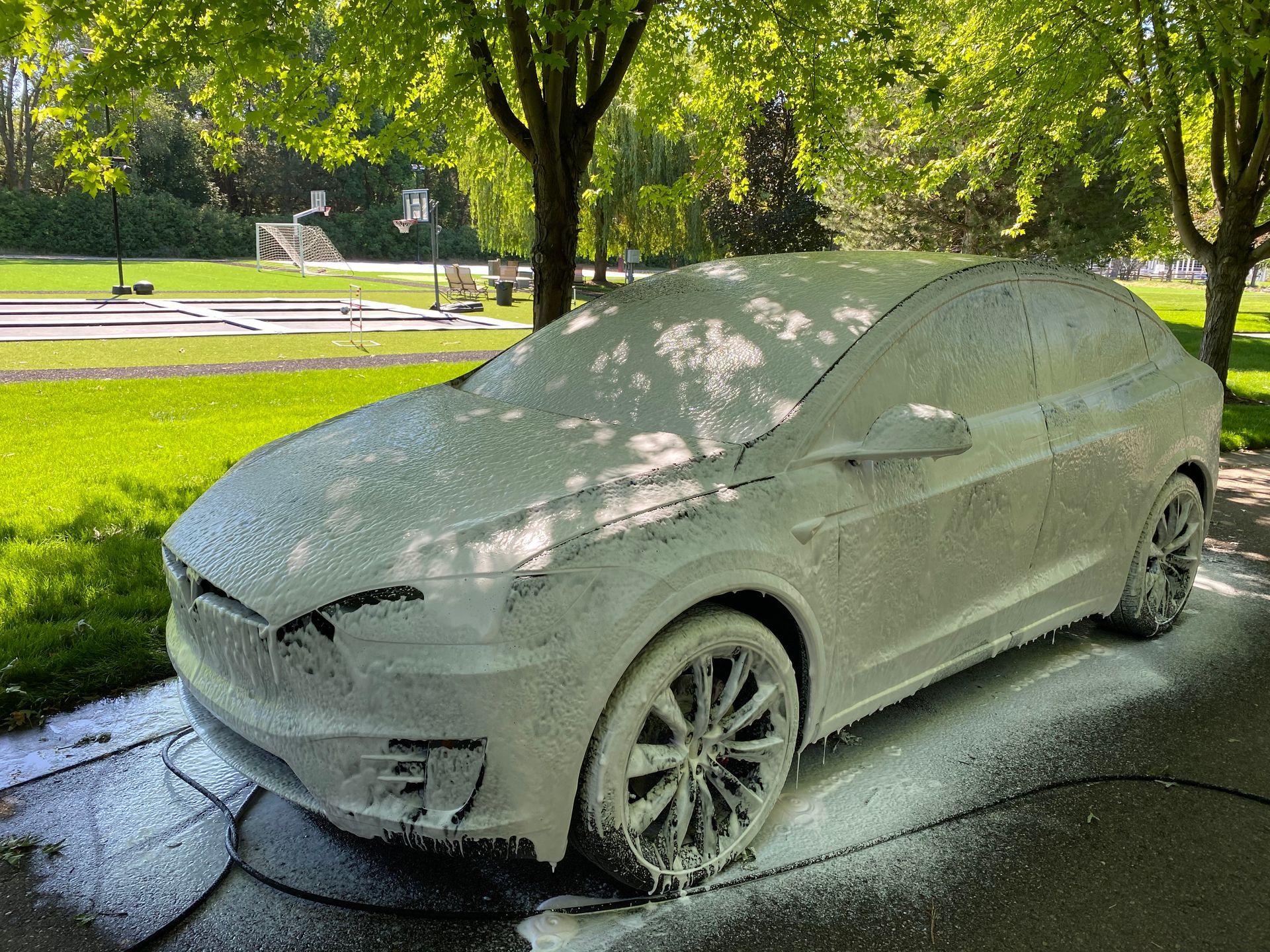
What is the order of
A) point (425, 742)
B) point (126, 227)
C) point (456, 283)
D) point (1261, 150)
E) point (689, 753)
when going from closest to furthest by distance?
point (425, 742) < point (689, 753) < point (1261, 150) < point (456, 283) < point (126, 227)

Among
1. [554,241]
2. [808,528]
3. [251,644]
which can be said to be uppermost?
[554,241]

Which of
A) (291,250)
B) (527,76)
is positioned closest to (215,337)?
(527,76)

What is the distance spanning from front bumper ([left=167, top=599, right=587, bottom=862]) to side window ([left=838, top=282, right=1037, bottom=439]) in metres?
1.29

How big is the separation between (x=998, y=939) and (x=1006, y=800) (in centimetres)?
69

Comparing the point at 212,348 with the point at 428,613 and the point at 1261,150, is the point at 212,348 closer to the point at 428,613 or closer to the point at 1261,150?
the point at 428,613

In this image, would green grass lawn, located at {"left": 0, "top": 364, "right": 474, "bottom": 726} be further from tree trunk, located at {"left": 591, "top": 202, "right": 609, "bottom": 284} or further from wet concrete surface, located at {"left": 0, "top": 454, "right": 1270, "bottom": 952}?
tree trunk, located at {"left": 591, "top": 202, "right": 609, "bottom": 284}

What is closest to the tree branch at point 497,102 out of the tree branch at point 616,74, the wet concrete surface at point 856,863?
the tree branch at point 616,74

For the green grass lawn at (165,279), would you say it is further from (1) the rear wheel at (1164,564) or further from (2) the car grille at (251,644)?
(1) the rear wheel at (1164,564)

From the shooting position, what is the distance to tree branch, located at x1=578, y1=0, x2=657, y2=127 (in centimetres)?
630

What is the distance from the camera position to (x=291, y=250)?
4306 cm

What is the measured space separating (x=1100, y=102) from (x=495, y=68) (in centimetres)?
842

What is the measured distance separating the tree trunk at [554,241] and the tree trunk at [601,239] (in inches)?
1046

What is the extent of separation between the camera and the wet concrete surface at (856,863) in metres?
2.29

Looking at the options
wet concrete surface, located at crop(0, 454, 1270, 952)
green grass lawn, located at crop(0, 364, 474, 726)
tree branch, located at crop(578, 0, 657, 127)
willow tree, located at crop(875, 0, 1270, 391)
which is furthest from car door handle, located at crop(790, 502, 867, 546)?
willow tree, located at crop(875, 0, 1270, 391)
